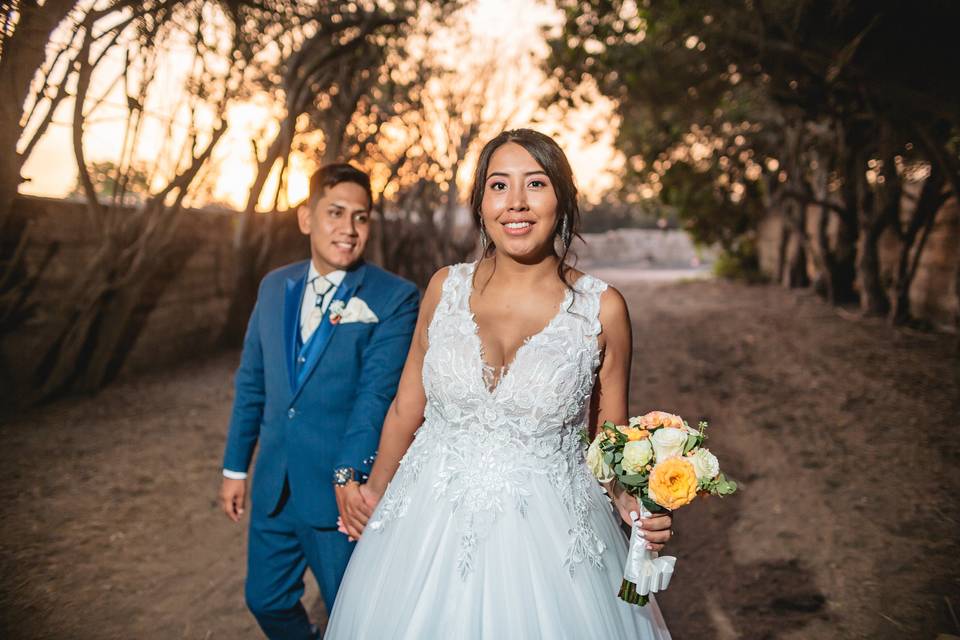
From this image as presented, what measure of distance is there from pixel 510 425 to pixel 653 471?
1.69 feet

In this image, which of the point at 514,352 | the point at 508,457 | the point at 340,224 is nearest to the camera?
the point at 508,457

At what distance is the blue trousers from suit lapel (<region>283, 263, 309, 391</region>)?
543 mm

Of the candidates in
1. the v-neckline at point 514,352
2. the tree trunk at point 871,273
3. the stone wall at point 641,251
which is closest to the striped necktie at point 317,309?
the v-neckline at point 514,352

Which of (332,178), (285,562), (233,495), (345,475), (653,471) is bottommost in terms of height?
(285,562)

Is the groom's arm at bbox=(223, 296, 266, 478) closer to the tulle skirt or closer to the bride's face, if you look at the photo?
the tulle skirt

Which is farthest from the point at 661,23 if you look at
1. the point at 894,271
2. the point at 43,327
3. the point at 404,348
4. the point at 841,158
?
the point at 43,327

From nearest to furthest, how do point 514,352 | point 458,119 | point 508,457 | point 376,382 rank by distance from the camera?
point 508,457, point 514,352, point 376,382, point 458,119

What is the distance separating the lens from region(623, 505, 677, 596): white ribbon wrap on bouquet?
6.01 feet

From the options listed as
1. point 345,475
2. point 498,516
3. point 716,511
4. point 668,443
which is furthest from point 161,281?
point 668,443

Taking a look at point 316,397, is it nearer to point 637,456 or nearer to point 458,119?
point 637,456

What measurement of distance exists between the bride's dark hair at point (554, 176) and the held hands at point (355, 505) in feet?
3.63

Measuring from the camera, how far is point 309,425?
253 cm

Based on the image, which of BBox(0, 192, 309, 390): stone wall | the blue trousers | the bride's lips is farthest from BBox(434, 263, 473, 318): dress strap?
BBox(0, 192, 309, 390): stone wall

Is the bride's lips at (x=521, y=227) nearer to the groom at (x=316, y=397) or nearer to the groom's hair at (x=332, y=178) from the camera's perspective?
the groom at (x=316, y=397)
